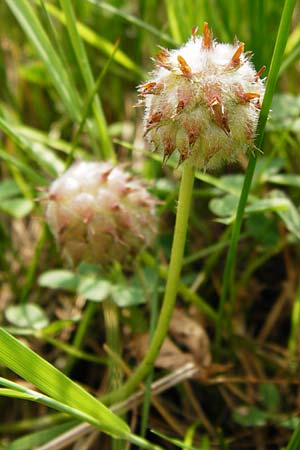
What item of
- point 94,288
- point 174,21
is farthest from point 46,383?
point 174,21

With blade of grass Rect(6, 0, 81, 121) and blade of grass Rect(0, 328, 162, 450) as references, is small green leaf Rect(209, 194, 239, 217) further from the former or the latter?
blade of grass Rect(0, 328, 162, 450)

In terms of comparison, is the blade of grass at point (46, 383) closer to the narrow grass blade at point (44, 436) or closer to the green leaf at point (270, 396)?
the narrow grass blade at point (44, 436)

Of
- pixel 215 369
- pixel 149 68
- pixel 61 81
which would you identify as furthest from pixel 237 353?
pixel 149 68

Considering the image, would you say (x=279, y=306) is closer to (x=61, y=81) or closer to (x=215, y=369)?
(x=215, y=369)

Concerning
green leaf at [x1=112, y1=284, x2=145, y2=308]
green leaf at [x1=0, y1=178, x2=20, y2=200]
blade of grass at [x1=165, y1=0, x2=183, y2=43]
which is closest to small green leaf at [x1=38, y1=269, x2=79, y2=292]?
green leaf at [x1=112, y1=284, x2=145, y2=308]

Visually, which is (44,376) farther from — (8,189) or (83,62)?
(8,189)

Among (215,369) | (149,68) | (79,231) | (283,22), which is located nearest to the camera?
(283,22)

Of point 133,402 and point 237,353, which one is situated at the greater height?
point 237,353
